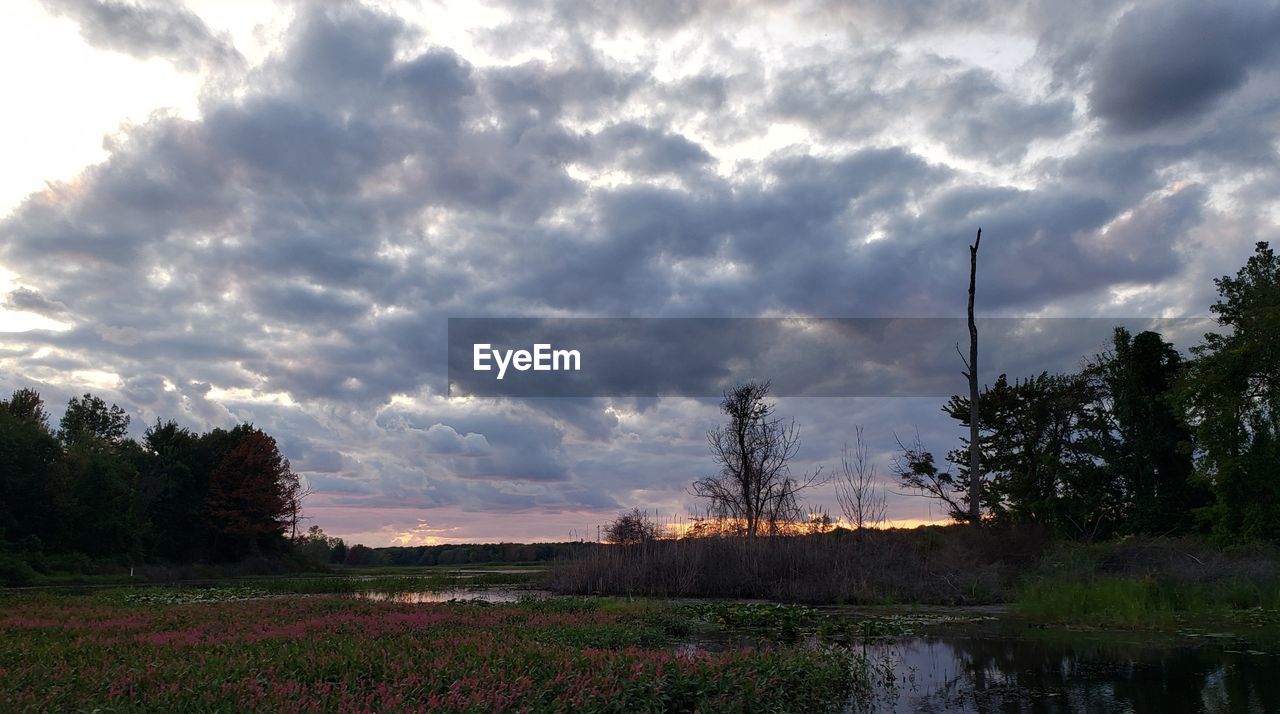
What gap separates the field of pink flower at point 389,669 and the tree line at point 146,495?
1452 inches

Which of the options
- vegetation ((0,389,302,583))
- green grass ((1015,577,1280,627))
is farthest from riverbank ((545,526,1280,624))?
vegetation ((0,389,302,583))

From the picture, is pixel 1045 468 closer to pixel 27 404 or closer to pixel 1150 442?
pixel 1150 442

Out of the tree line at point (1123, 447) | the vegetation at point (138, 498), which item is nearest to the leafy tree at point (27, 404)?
the vegetation at point (138, 498)

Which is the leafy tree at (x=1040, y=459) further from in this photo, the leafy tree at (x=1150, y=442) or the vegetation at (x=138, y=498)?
the vegetation at (x=138, y=498)

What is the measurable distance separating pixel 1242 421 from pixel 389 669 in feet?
119

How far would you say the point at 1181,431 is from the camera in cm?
3641

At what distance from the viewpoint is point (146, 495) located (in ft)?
169

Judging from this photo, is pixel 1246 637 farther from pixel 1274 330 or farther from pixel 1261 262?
pixel 1261 262

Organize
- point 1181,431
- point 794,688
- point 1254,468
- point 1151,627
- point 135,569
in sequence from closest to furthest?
point 794,688, point 1151,627, point 1254,468, point 1181,431, point 135,569

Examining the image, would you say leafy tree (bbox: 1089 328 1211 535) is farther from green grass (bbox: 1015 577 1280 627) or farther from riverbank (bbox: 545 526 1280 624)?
green grass (bbox: 1015 577 1280 627)

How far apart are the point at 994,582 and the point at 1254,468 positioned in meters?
16.2

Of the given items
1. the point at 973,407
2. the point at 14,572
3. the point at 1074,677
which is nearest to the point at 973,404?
the point at 973,407

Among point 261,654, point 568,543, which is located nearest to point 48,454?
point 568,543

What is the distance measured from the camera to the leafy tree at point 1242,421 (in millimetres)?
31797
